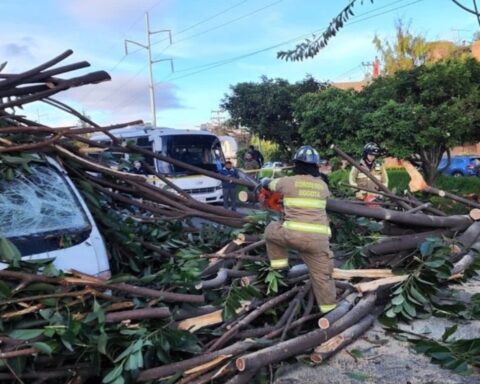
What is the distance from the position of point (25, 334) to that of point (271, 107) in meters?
27.6

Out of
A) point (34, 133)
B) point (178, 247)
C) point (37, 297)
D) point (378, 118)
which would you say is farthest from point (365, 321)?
point (378, 118)

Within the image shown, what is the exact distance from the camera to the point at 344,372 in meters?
3.57

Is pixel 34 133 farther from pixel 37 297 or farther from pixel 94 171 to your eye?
pixel 37 297

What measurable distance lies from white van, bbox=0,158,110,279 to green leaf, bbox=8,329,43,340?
0.57 metres

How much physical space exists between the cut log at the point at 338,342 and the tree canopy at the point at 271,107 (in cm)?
2534

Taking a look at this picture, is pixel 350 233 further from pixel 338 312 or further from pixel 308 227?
pixel 338 312

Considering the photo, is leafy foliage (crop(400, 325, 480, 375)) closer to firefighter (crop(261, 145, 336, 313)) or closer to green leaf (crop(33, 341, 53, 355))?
firefighter (crop(261, 145, 336, 313))

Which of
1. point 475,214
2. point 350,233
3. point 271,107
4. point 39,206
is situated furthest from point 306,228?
point 271,107

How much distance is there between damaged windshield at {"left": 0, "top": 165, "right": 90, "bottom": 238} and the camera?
3832 millimetres

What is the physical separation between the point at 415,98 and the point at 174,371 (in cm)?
1288

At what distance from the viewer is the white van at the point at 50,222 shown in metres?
3.71

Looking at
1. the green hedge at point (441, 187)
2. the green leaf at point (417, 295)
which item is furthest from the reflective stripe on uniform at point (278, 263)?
the green hedge at point (441, 187)

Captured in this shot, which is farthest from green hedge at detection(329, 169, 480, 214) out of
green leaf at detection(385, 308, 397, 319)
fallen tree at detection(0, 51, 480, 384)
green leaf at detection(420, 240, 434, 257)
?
green leaf at detection(385, 308, 397, 319)

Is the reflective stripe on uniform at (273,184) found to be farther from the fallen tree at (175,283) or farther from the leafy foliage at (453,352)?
the leafy foliage at (453,352)
